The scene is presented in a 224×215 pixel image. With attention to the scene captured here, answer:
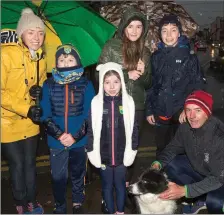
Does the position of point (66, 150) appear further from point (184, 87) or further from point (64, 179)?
point (184, 87)

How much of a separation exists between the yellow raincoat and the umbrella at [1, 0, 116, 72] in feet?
2.09

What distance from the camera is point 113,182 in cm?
424

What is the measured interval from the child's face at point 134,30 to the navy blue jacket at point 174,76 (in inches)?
15.2

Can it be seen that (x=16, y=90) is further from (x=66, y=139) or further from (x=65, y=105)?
(x=66, y=139)

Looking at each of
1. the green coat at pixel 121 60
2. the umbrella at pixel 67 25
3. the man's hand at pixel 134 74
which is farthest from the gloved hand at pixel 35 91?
the man's hand at pixel 134 74

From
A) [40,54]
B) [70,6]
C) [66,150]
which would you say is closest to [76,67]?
[40,54]

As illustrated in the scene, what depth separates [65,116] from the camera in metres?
4.09

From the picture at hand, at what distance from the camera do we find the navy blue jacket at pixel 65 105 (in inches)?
159

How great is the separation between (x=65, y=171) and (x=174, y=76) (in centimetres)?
193

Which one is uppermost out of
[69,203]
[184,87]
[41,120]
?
[184,87]

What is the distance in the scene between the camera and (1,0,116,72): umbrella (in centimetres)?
462

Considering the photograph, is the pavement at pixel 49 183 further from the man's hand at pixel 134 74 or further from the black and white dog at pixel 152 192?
the man's hand at pixel 134 74

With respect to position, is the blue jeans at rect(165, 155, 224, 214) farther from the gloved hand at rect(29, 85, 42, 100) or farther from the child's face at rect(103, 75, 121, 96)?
the gloved hand at rect(29, 85, 42, 100)

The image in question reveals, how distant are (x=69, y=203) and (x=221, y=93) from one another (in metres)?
12.9
